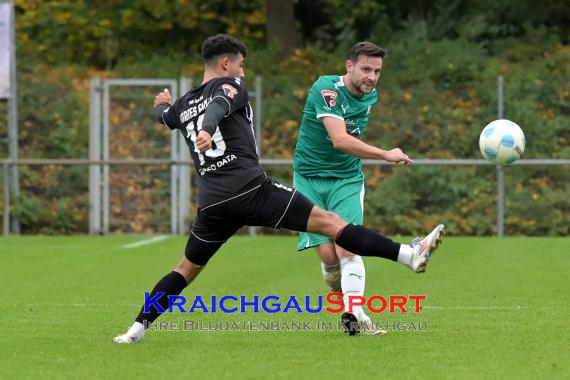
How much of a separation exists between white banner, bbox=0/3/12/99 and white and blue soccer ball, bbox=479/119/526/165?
13.1 meters

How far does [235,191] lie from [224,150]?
0.87ft

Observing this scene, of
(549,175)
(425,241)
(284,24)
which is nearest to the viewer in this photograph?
(425,241)

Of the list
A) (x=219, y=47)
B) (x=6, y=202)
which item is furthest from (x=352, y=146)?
(x=6, y=202)

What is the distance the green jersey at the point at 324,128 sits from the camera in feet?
28.1

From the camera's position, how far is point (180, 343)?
26.7 ft

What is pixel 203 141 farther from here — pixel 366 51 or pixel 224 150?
pixel 366 51

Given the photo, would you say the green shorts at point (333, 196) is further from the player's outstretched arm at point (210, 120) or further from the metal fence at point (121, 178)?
the metal fence at point (121, 178)

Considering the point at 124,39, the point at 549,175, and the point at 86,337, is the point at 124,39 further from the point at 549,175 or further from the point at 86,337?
the point at 86,337

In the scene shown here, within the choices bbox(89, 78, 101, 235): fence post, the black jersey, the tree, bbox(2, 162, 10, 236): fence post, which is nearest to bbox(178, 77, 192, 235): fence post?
bbox(89, 78, 101, 235): fence post

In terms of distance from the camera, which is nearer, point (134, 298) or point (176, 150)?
point (134, 298)

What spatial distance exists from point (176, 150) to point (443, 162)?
459 cm

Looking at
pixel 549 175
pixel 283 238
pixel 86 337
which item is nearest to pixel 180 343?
pixel 86 337

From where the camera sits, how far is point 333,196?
8.97 metres

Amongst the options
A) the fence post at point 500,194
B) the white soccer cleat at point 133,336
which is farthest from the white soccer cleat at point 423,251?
the fence post at point 500,194
